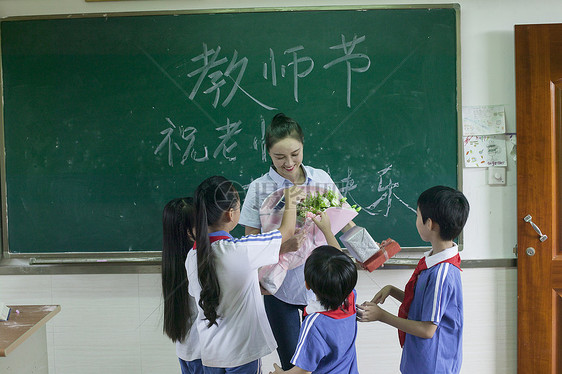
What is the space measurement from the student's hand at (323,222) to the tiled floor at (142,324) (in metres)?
0.92

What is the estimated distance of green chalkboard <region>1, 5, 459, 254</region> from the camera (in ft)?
8.13

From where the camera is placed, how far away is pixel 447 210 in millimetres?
1609

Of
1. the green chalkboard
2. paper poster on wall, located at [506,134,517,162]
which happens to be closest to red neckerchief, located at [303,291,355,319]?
the green chalkboard

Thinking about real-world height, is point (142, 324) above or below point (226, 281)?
below

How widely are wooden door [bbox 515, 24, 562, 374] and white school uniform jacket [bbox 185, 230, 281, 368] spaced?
1616mm

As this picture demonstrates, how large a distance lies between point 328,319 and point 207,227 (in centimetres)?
52

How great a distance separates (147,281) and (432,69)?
6.63 feet

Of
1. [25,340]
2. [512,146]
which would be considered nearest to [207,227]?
[25,340]

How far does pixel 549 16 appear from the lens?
8.29 ft

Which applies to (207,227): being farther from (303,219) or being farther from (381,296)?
(381,296)

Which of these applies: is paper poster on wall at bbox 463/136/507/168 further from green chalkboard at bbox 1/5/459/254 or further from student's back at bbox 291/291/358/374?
student's back at bbox 291/291/358/374

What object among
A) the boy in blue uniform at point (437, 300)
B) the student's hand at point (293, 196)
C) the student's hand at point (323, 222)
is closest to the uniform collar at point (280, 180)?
the student's hand at point (293, 196)

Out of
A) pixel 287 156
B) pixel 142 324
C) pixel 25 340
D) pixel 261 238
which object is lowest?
pixel 142 324

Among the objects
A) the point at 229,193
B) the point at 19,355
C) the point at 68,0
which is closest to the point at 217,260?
the point at 229,193
